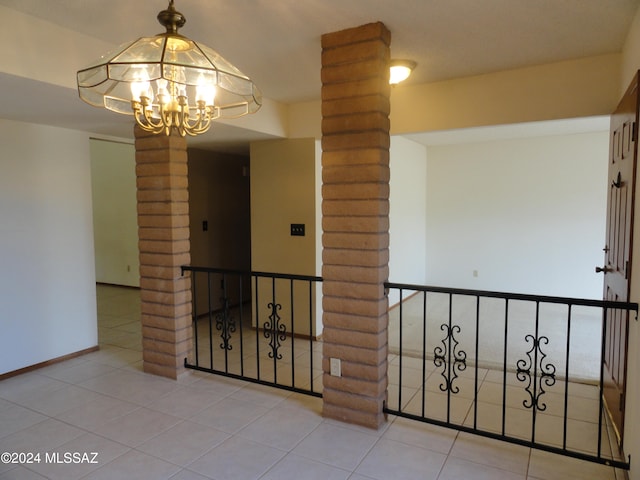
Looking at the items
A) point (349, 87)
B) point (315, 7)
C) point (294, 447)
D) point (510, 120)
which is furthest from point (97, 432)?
point (510, 120)

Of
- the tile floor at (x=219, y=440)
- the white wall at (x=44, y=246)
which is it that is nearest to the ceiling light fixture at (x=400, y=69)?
the tile floor at (x=219, y=440)

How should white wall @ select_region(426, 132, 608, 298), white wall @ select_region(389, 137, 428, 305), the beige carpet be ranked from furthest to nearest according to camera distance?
1. white wall @ select_region(426, 132, 608, 298)
2. white wall @ select_region(389, 137, 428, 305)
3. the beige carpet

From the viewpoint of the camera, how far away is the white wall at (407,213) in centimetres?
566

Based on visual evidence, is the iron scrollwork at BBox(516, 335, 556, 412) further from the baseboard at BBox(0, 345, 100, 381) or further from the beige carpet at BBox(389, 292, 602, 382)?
the baseboard at BBox(0, 345, 100, 381)

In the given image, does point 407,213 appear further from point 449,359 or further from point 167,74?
point 167,74

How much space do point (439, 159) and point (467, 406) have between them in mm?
4621

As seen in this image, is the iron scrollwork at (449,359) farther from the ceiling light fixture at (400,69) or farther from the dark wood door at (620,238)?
the ceiling light fixture at (400,69)

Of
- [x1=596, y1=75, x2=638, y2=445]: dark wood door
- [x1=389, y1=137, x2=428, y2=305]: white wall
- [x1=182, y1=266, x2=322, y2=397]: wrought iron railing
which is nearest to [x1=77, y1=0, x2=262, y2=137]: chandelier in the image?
[x1=182, y1=266, x2=322, y2=397]: wrought iron railing

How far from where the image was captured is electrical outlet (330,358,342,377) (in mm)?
2648

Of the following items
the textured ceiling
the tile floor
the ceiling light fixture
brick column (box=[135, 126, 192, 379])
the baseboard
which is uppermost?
the textured ceiling

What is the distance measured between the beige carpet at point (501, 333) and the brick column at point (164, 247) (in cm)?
189

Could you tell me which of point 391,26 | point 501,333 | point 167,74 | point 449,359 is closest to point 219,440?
point 449,359

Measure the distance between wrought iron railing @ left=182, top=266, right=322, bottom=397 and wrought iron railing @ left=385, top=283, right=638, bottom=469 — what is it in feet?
2.37

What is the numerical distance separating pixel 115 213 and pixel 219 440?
5.76 metres
